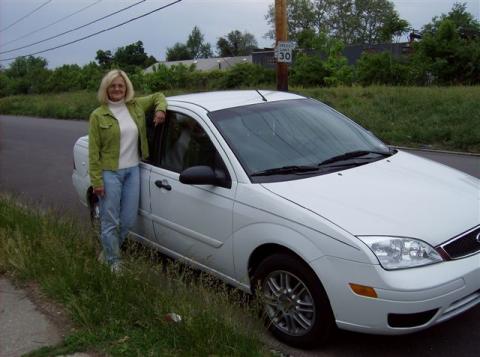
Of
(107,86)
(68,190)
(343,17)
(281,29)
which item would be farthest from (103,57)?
(107,86)

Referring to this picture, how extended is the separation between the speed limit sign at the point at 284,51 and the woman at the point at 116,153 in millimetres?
12086

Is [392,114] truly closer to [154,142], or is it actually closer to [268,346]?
[154,142]

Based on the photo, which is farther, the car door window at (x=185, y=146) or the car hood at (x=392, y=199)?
the car door window at (x=185, y=146)

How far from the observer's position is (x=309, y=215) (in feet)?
11.4

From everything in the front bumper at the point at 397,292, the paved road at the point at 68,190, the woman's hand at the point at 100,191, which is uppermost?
the woman's hand at the point at 100,191

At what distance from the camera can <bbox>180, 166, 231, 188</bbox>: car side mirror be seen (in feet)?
13.3

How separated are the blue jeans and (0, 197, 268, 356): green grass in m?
0.17

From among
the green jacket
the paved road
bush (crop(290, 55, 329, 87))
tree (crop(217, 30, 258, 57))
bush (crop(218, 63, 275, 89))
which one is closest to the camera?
the paved road

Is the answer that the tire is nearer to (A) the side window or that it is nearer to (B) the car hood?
(B) the car hood

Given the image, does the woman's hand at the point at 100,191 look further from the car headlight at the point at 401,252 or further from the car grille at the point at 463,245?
the car grille at the point at 463,245

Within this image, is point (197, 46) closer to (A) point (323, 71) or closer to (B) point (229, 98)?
(A) point (323, 71)

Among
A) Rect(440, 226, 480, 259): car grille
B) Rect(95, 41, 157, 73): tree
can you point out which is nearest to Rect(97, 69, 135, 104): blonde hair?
Rect(440, 226, 480, 259): car grille

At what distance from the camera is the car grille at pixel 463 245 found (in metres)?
3.33

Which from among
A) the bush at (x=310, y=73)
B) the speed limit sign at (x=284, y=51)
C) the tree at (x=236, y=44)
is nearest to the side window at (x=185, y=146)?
the speed limit sign at (x=284, y=51)
